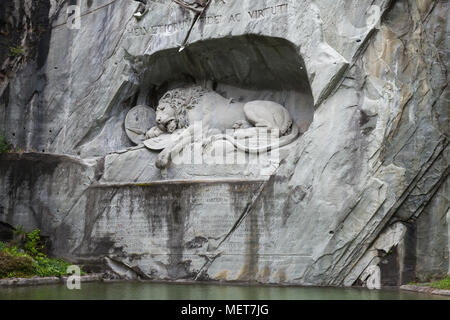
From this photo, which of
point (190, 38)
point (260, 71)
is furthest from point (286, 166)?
point (190, 38)

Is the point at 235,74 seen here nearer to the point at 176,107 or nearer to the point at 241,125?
the point at 241,125

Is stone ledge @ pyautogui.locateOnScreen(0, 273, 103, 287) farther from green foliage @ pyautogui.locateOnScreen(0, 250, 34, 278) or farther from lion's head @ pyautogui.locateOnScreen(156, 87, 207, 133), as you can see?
lion's head @ pyautogui.locateOnScreen(156, 87, 207, 133)

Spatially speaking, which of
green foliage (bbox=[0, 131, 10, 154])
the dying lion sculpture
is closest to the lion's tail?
the dying lion sculpture

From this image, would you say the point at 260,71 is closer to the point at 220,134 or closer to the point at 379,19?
the point at 220,134

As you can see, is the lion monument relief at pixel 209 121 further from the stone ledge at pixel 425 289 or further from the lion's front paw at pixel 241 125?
the stone ledge at pixel 425 289

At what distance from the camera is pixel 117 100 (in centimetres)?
1238

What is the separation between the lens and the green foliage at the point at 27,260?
952 centimetres

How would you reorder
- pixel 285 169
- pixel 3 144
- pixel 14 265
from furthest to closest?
pixel 3 144
pixel 285 169
pixel 14 265

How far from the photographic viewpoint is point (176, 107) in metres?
12.1

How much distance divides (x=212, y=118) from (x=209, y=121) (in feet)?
0.29

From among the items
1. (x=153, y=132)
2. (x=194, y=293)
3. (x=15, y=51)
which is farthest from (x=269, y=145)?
(x=15, y=51)

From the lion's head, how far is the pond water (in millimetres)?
3432

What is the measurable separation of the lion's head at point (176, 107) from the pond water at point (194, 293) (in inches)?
135

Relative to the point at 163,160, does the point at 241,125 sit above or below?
above
